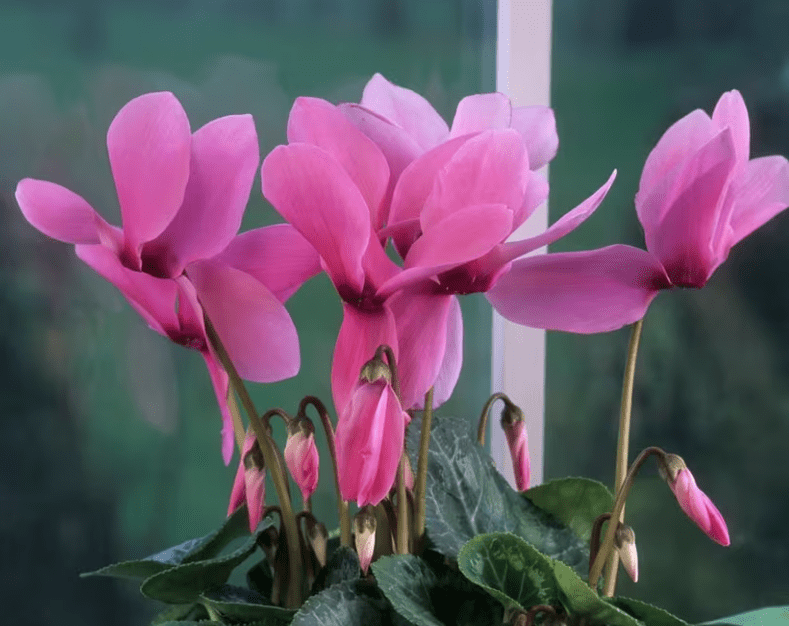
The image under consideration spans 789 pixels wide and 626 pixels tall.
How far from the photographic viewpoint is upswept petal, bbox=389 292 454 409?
1.50 ft

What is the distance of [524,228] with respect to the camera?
1448 mm

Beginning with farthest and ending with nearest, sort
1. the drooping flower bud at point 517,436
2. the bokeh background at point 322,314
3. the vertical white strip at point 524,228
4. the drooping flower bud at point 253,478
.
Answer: the vertical white strip at point 524,228, the bokeh background at point 322,314, the drooping flower bud at point 517,436, the drooping flower bud at point 253,478

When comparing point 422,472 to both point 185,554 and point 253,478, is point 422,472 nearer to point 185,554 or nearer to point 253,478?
point 253,478

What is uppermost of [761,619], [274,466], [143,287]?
[143,287]

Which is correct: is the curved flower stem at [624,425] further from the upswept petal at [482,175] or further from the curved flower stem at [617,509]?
the upswept petal at [482,175]

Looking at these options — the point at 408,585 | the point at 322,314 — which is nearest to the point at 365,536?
the point at 408,585

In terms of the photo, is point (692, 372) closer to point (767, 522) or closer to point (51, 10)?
point (767, 522)

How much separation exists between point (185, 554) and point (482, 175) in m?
0.35

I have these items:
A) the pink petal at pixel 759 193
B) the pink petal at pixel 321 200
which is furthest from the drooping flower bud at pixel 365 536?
the pink petal at pixel 759 193

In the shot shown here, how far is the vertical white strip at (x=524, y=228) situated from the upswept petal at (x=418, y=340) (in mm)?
947

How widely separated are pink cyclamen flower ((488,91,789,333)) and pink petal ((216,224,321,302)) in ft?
0.35

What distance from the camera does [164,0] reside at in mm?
1146

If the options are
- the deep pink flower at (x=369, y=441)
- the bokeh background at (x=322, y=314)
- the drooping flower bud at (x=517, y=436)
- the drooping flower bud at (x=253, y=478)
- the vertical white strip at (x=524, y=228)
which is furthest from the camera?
the vertical white strip at (x=524, y=228)

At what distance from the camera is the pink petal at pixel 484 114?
49 cm
